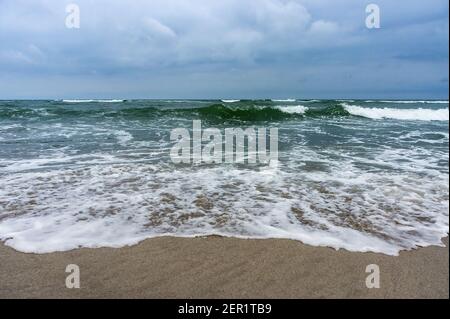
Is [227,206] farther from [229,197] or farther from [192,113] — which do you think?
[192,113]

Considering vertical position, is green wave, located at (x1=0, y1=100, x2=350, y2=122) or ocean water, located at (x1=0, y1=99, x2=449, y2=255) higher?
green wave, located at (x1=0, y1=100, x2=350, y2=122)

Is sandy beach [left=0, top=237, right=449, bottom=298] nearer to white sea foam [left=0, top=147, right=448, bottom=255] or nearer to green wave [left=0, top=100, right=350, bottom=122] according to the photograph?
white sea foam [left=0, top=147, right=448, bottom=255]

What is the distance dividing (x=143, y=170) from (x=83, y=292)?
392cm

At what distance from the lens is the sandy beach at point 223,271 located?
2643 millimetres

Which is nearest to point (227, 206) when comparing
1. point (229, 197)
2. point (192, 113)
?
point (229, 197)

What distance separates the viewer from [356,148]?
346 inches

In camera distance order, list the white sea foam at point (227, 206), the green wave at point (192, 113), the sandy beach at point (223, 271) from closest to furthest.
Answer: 1. the sandy beach at point (223, 271)
2. the white sea foam at point (227, 206)
3. the green wave at point (192, 113)

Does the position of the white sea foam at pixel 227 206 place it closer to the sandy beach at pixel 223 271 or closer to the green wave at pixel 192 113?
the sandy beach at pixel 223 271

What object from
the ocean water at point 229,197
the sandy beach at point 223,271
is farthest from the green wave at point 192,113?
the sandy beach at point 223,271

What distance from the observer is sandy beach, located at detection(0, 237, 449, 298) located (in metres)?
2.64

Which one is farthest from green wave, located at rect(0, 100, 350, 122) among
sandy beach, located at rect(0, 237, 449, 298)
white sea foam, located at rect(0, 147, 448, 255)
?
sandy beach, located at rect(0, 237, 449, 298)

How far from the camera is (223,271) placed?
2953 mm

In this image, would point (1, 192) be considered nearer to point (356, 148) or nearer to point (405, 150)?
point (356, 148)
